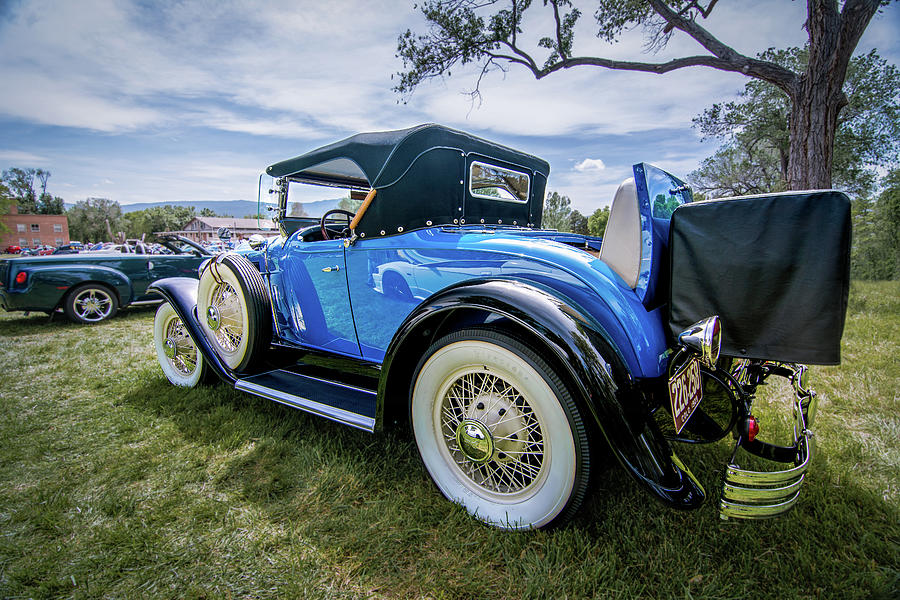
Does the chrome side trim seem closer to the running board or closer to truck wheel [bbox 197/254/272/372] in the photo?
the running board

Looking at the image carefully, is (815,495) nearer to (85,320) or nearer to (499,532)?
(499,532)

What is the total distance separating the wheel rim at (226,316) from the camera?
10.6 feet

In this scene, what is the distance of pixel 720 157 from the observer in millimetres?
20062

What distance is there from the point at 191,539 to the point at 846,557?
2871 mm

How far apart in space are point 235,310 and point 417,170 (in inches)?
72.5

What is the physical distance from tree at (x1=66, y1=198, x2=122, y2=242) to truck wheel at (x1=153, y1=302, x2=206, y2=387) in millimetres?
91888

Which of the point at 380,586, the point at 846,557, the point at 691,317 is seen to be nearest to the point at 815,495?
the point at 846,557

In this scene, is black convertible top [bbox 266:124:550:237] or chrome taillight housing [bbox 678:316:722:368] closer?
chrome taillight housing [bbox 678:316:722:368]

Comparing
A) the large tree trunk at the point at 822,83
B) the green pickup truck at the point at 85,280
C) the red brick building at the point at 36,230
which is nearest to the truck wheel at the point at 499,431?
the green pickup truck at the point at 85,280

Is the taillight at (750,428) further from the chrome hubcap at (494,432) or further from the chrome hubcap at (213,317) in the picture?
the chrome hubcap at (213,317)

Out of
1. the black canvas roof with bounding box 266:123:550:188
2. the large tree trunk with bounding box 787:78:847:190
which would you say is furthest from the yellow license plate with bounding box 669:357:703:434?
the large tree trunk with bounding box 787:78:847:190

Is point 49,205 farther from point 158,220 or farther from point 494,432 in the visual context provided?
point 494,432

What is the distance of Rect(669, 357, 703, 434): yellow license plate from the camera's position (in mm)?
1598

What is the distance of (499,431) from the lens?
1.85 metres
